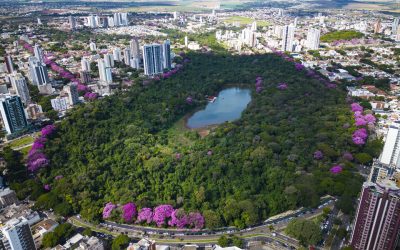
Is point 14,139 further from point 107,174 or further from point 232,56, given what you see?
point 232,56

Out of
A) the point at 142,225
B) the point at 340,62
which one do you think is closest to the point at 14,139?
the point at 142,225

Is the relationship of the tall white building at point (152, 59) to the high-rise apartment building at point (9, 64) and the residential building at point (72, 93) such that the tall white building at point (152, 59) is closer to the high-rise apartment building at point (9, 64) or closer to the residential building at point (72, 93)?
Result: the residential building at point (72, 93)

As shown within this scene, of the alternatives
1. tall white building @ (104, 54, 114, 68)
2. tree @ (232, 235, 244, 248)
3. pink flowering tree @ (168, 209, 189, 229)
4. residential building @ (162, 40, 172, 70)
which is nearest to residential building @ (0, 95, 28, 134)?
tall white building @ (104, 54, 114, 68)

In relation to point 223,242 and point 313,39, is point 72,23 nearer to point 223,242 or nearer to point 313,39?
point 313,39

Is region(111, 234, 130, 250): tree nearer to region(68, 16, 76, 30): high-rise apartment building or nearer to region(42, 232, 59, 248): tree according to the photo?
region(42, 232, 59, 248): tree

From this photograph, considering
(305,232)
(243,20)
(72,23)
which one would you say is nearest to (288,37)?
(243,20)
